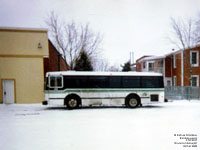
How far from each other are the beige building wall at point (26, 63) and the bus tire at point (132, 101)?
382 cm

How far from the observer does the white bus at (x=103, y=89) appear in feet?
20.3

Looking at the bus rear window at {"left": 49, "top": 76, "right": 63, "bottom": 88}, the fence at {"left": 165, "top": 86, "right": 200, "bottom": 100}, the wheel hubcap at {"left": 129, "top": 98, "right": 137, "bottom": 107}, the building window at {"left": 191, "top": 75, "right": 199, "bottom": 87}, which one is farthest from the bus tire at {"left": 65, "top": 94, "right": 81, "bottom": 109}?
the fence at {"left": 165, "top": 86, "right": 200, "bottom": 100}

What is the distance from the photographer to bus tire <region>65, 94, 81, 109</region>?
20.6 ft

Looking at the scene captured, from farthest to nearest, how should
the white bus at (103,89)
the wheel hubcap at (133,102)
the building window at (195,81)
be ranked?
the building window at (195,81) < the wheel hubcap at (133,102) < the white bus at (103,89)

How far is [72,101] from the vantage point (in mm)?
6305

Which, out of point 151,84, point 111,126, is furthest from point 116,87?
point 111,126

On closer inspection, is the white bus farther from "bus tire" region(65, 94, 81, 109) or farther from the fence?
the fence

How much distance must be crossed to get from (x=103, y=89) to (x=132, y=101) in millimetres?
1523

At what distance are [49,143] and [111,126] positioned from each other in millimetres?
1471

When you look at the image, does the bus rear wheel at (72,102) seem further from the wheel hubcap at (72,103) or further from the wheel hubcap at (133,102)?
the wheel hubcap at (133,102)

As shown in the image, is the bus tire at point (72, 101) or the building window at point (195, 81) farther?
the building window at point (195, 81)

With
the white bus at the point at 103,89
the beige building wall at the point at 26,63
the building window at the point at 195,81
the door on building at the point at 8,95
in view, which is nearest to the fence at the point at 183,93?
the building window at the point at 195,81

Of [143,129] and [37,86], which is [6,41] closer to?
[37,86]

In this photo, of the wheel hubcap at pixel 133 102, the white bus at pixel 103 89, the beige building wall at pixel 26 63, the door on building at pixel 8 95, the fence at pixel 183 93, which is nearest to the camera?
the beige building wall at pixel 26 63
